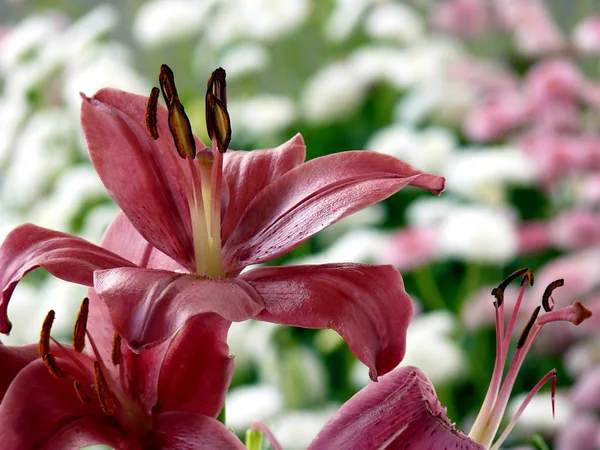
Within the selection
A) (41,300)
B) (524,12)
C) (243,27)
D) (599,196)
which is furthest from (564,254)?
(41,300)

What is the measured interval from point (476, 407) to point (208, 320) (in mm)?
689

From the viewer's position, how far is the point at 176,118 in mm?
257

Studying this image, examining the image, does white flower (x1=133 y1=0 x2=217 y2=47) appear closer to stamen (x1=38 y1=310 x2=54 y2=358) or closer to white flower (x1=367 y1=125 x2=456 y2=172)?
white flower (x1=367 y1=125 x2=456 y2=172)

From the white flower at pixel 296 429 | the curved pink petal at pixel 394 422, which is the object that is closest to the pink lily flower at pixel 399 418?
the curved pink petal at pixel 394 422

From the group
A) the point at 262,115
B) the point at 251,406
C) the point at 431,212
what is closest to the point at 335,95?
the point at 262,115

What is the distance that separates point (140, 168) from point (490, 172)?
689 mm

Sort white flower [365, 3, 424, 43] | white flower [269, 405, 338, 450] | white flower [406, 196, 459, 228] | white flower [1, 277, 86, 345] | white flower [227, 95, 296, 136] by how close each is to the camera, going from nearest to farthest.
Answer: white flower [269, 405, 338, 450]
white flower [1, 277, 86, 345]
white flower [406, 196, 459, 228]
white flower [227, 95, 296, 136]
white flower [365, 3, 424, 43]

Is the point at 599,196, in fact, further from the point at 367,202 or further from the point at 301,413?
the point at 367,202

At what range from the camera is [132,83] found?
102cm

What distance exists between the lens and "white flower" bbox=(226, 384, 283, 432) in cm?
69

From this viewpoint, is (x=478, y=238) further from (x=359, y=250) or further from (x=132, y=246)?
(x=132, y=246)

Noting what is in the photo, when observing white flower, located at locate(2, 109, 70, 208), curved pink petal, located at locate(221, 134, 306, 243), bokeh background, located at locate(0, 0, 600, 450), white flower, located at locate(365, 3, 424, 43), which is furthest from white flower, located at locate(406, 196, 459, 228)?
curved pink petal, located at locate(221, 134, 306, 243)

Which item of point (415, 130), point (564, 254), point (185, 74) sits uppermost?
point (185, 74)

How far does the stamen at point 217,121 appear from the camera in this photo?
0.26m
